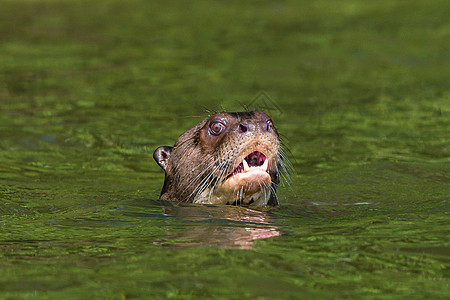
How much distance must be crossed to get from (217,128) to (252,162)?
427 mm

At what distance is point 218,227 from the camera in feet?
→ 22.0

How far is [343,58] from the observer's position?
1745cm

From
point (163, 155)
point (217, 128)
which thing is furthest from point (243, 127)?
point (163, 155)

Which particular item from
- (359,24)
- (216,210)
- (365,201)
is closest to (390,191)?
(365,201)

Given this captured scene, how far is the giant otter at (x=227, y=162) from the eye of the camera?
6891 mm

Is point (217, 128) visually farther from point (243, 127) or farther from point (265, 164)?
point (265, 164)

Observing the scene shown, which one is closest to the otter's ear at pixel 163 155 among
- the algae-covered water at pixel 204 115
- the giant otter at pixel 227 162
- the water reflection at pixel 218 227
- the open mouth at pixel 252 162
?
the giant otter at pixel 227 162

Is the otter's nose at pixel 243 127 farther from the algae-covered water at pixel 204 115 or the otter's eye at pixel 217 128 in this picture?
the algae-covered water at pixel 204 115

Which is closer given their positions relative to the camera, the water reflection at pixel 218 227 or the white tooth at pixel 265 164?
the water reflection at pixel 218 227

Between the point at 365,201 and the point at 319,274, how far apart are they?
3.78m

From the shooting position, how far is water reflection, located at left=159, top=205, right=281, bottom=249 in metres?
6.10

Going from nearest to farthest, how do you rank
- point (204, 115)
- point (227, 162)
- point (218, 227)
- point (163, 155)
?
point (218, 227) < point (227, 162) < point (204, 115) < point (163, 155)

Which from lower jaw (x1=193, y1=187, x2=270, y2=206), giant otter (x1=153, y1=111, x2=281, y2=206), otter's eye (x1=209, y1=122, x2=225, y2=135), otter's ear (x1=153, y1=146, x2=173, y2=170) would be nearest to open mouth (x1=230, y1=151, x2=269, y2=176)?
giant otter (x1=153, y1=111, x2=281, y2=206)

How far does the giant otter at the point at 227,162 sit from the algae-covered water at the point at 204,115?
0.59ft
